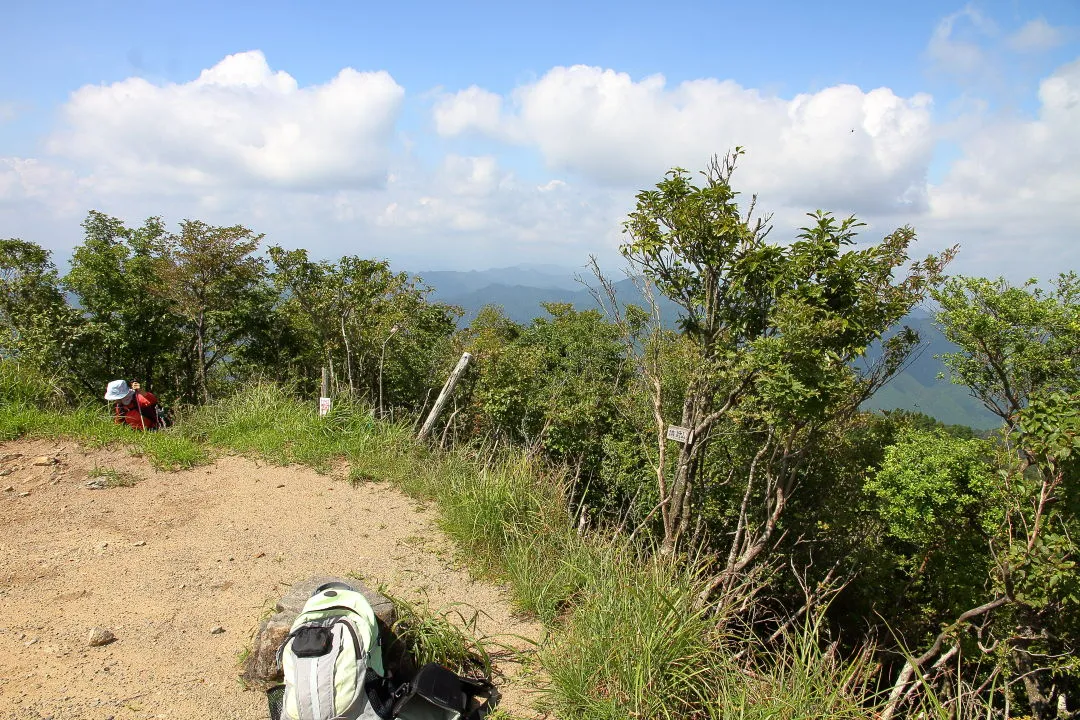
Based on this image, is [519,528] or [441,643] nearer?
[441,643]

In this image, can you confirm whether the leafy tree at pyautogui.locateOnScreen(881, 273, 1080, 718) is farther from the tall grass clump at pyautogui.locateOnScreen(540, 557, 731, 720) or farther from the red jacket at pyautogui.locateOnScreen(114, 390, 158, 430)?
the red jacket at pyautogui.locateOnScreen(114, 390, 158, 430)

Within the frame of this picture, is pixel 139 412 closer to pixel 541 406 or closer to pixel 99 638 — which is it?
pixel 99 638

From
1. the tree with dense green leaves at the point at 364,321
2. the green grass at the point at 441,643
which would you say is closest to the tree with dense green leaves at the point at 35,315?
the tree with dense green leaves at the point at 364,321

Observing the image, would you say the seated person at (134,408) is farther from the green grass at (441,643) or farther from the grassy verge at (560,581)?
the green grass at (441,643)

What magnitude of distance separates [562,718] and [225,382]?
33.1 ft

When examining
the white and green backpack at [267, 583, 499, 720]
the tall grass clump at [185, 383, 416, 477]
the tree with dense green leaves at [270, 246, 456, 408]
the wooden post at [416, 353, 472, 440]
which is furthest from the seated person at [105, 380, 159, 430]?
the white and green backpack at [267, 583, 499, 720]

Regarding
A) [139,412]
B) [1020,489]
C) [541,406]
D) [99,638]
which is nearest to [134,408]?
[139,412]

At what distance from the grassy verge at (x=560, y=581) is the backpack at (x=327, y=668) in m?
0.60

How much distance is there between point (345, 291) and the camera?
10.0 metres

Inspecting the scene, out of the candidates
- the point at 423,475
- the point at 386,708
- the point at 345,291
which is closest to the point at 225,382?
the point at 345,291

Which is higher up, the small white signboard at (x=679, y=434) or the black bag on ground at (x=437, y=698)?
the small white signboard at (x=679, y=434)

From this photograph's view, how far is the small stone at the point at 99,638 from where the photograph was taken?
12.0 feet

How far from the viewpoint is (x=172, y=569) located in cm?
458

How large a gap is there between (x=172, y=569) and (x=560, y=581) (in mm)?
2845
